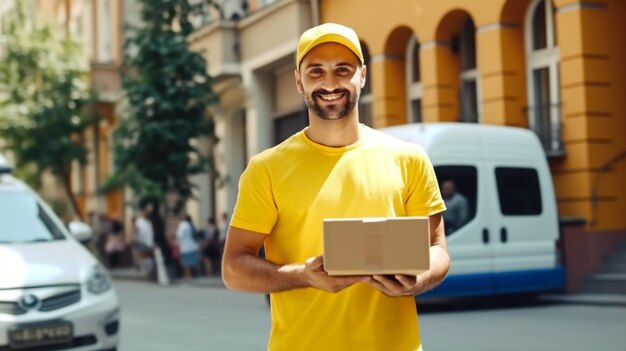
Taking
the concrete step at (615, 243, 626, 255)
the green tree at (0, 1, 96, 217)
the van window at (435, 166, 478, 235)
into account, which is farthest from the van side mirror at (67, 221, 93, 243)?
the green tree at (0, 1, 96, 217)

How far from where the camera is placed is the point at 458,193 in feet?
51.8

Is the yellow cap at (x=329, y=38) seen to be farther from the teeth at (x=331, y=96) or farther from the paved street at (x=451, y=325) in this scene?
the paved street at (x=451, y=325)

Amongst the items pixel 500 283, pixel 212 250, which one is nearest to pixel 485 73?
pixel 500 283

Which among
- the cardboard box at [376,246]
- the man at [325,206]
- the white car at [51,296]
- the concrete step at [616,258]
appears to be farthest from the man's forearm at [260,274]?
the concrete step at [616,258]

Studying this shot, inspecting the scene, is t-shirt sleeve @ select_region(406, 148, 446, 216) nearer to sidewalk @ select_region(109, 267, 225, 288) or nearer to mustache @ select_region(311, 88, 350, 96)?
mustache @ select_region(311, 88, 350, 96)

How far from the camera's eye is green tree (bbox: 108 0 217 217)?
27078 mm

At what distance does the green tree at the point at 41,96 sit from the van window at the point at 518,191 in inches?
829

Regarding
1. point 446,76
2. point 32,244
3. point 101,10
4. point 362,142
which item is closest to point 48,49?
point 101,10

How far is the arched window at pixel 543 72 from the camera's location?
19.0 m

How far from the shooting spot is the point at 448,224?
15617mm

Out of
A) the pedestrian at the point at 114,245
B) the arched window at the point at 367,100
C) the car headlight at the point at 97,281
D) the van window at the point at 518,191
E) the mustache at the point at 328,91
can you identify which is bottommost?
the pedestrian at the point at 114,245

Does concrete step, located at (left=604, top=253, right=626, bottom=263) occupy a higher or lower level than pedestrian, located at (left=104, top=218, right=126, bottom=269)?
Answer: higher

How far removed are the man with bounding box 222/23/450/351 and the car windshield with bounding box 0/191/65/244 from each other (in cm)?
692

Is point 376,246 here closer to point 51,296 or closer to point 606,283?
point 51,296
